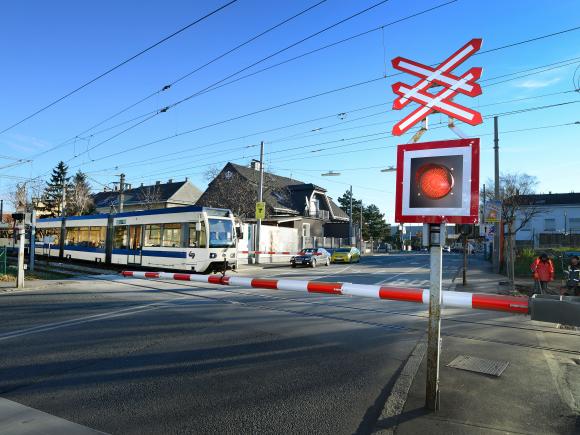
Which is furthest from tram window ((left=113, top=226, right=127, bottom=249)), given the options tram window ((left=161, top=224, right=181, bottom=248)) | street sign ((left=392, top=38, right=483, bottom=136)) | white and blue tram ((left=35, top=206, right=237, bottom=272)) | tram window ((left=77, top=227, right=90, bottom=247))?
street sign ((left=392, top=38, right=483, bottom=136))

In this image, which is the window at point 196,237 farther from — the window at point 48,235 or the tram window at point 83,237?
the window at point 48,235

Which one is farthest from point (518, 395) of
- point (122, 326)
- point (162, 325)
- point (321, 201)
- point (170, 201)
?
point (170, 201)

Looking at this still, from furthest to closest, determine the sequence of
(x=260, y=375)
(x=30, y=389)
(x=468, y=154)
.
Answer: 1. (x=260, y=375)
2. (x=30, y=389)
3. (x=468, y=154)

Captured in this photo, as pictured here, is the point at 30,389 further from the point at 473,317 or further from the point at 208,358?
the point at 473,317

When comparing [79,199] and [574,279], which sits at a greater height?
[79,199]

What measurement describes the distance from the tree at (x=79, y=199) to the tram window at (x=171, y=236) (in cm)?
4269

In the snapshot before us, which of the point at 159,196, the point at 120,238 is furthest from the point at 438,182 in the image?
the point at 159,196

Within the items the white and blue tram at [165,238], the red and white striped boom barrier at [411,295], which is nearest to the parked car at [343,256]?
the white and blue tram at [165,238]

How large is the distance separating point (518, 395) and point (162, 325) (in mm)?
6181

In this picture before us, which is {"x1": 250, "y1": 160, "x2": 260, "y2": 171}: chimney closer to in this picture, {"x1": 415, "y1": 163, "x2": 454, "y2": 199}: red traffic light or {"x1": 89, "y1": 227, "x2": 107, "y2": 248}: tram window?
{"x1": 89, "y1": 227, "x2": 107, "y2": 248}: tram window

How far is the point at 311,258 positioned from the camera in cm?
3091

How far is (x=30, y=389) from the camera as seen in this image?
4.65 m

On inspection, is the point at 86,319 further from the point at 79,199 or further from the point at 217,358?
the point at 79,199

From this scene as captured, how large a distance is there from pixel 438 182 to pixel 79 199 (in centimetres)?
6153
